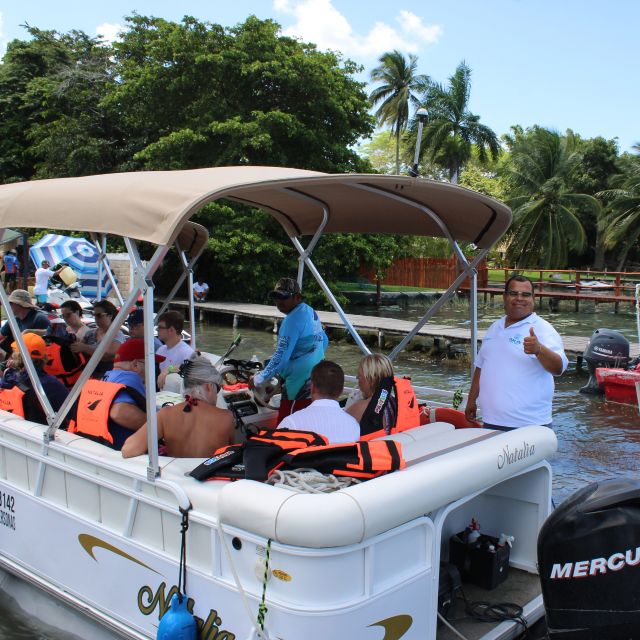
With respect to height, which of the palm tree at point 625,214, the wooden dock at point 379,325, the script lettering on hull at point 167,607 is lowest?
the script lettering on hull at point 167,607

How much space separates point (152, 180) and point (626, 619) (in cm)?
285

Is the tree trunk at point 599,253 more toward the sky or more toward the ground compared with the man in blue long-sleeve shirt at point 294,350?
more toward the sky

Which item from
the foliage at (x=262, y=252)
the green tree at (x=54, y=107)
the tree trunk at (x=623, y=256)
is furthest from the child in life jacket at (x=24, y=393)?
the tree trunk at (x=623, y=256)

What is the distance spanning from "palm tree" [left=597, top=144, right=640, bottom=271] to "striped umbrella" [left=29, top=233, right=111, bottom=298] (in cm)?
2989

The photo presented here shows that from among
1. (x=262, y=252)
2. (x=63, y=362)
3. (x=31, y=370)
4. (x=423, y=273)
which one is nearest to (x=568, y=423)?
Result: (x=63, y=362)

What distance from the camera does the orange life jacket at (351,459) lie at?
301 cm

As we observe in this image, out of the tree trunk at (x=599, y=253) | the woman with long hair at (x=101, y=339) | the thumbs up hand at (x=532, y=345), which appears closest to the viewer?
the thumbs up hand at (x=532, y=345)

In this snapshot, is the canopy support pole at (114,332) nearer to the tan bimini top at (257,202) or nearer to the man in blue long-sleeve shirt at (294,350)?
the tan bimini top at (257,202)

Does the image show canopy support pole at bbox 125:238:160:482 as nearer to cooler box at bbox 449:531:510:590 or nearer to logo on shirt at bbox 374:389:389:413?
logo on shirt at bbox 374:389:389:413

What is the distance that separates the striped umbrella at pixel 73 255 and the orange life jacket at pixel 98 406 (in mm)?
15339

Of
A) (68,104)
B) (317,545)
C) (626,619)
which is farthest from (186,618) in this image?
(68,104)

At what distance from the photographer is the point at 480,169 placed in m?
58.6

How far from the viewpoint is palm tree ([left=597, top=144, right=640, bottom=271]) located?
38.8 metres

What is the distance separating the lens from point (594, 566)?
271 centimetres
